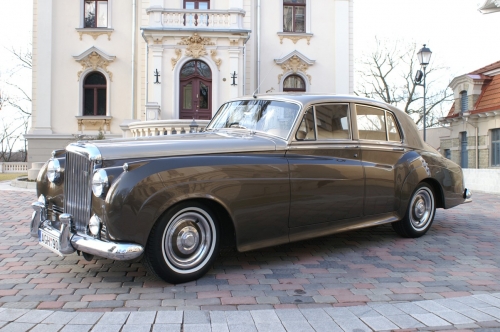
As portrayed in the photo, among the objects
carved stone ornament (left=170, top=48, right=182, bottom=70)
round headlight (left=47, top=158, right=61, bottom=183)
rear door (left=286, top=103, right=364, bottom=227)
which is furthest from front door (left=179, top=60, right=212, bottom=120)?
round headlight (left=47, top=158, right=61, bottom=183)

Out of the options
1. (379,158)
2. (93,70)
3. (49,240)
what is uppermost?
(93,70)

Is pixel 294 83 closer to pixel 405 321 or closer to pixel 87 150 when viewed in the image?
pixel 87 150

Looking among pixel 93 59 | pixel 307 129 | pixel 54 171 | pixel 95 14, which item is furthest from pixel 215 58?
pixel 54 171

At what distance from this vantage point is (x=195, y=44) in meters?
19.8

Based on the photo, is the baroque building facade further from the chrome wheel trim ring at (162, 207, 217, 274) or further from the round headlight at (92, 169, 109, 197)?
the round headlight at (92, 169, 109, 197)

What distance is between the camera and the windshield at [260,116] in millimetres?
4859

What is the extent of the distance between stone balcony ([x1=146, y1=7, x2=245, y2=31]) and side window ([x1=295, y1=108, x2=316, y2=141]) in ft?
51.5

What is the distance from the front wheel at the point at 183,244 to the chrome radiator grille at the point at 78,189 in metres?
0.65

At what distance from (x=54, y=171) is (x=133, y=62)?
18742 mm

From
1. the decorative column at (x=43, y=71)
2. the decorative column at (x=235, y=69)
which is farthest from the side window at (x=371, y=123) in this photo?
the decorative column at (x=43, y=71)

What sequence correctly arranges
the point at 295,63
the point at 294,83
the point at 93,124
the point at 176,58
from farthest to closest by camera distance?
the point at 294,83 < the point at 295,63 < the point at 93,124 < the point at 176,58

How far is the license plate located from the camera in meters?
4.00

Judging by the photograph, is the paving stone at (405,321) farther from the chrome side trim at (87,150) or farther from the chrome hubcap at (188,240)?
the chrome side trim at (87,150)

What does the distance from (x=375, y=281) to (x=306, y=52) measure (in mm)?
20006
